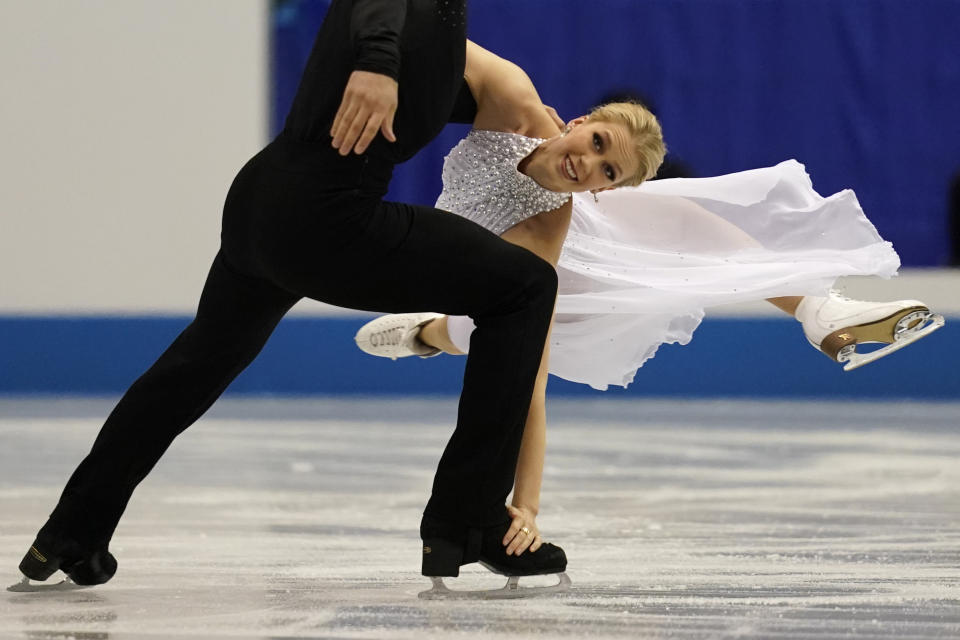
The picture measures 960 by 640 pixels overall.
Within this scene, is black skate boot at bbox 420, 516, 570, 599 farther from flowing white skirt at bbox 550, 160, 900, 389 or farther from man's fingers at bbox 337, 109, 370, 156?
flowing white skirt at bbox 550, 160, 900, 389

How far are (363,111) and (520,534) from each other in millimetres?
740

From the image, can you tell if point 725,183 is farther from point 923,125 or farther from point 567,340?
point 923,125

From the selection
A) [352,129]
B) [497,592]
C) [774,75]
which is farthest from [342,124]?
[774,75]

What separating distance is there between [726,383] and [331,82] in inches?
189

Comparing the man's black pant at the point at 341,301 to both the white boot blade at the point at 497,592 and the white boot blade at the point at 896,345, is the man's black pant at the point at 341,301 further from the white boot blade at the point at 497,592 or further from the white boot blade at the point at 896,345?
the white boot blade at the point at 896,345

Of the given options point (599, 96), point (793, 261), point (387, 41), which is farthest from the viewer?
point (599, 96)

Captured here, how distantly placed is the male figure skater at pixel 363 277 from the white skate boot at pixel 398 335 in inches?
41.8

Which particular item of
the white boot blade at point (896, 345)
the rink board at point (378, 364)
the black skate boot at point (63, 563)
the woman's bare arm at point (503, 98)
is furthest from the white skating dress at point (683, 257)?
the rink board at point (378, 364)

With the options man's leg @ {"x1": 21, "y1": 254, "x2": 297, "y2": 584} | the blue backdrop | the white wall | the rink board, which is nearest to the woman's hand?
man's leg @ {"x1": 21, "y1": 254, "x2": 297, "y2": 584}

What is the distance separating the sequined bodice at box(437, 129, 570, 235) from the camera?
243cm

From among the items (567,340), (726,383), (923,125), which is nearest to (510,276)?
(567,340)

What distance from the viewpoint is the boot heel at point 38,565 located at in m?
2.12

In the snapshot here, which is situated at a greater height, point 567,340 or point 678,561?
point 567,340

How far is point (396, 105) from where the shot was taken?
186 cm
